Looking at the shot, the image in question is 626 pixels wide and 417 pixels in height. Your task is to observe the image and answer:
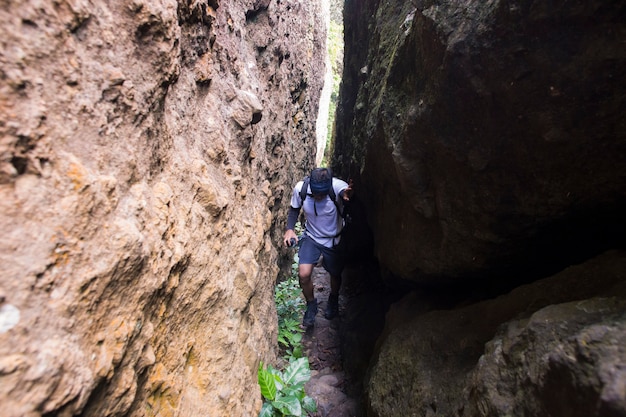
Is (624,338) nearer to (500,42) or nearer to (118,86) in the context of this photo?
(500,42)

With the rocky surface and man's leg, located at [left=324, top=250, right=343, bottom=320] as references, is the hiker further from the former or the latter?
the rocky surface

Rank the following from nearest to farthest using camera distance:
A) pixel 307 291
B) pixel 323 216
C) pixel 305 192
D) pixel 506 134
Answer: pixel 506 134 → pixel 305 192 → pixel 323 216 → pixel 307 291

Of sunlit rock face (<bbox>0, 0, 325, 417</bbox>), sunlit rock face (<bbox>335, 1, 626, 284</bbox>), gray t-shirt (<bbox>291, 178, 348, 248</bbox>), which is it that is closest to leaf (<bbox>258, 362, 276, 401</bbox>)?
sunlit rock face (<bbox>0, 0, 325, 417</bbox>)

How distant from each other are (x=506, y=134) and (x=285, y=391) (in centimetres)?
287

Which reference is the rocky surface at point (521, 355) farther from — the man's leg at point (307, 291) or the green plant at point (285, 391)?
the man's leg at point (307, 291)

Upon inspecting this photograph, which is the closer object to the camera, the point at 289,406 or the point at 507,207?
the point at 507,207

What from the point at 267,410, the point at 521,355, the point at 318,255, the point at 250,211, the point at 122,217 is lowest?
the point at 267,410

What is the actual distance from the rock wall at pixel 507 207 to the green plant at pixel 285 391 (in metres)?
0.70

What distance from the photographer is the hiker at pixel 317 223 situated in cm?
534

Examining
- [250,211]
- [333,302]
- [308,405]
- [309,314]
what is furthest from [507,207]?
[333,302]

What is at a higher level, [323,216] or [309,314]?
[323,216]

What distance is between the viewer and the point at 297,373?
3.50m

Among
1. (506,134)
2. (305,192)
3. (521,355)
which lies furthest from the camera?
(305,192)

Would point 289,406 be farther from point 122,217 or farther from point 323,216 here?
point 323,216
